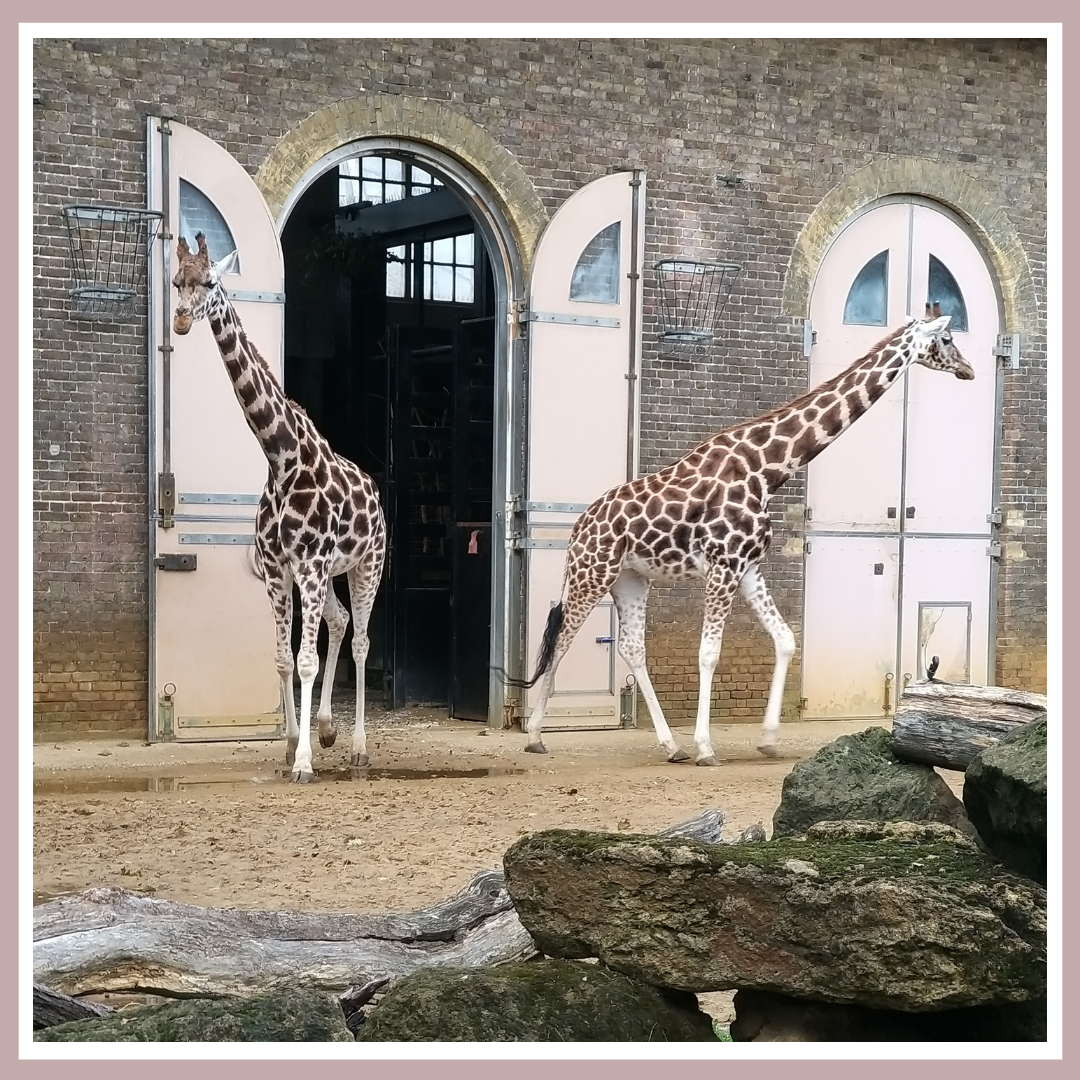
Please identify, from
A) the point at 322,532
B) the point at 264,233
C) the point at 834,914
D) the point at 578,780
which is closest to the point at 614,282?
the point at 264,233

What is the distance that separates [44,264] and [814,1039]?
636cm

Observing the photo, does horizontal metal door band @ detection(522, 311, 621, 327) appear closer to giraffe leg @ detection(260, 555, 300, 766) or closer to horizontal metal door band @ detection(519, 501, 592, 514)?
horizontal metal door band @ detection(519, 501, 592, 514)

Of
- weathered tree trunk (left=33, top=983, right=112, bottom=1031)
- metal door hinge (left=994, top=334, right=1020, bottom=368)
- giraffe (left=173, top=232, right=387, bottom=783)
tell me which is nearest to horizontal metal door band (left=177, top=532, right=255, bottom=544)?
giraffe (left=173, top=232, right=387, bottom=783)

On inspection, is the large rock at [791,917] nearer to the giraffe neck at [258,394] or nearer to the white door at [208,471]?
the giraffe neck at [258,394]

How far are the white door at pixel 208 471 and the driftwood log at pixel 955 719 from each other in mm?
4449

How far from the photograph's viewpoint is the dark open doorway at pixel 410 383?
9977 millimetres

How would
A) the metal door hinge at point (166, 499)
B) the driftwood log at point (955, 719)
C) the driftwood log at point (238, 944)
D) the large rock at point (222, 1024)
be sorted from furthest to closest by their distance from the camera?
1. the metal door hinge at point (166, 499)
2. the driftwood log at point (955, 719)
3. the driftwood log at point (238, 944)
4. the large rock at point (222, 1024)

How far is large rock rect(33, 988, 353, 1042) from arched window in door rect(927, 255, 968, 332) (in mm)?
7697

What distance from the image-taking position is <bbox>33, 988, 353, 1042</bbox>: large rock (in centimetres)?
340

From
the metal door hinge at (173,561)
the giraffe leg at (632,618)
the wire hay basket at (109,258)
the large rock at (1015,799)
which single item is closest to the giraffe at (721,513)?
the giraffe leg at (632,618)

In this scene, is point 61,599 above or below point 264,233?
below

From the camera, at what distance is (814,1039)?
3.73 meters

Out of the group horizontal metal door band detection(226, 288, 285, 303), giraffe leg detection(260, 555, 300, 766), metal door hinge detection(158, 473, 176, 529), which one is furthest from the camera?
horizontal metal door band detection(226, 288, 285, 303)

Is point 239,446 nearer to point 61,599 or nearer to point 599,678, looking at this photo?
point 61,599
